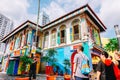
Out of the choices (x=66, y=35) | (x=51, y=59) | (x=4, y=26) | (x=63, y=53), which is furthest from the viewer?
(x=4, y=26)

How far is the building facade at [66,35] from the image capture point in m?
13.2

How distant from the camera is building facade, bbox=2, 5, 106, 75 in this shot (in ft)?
43.2

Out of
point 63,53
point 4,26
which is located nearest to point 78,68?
point 63,53

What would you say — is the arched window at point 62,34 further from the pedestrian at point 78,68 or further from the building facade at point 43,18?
the building facade at point 43,18

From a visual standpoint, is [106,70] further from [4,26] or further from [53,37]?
[4,26]

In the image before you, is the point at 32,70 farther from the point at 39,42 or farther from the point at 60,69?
the point at 39,42

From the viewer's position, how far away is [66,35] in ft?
48.5

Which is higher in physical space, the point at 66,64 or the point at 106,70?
the point at 66,64

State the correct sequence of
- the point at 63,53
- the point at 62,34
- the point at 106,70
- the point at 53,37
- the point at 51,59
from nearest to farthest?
1. the point at 106,70
2. the point at 63,53
3. the point at 51,59
4. the point at 62,34
5. the point at 53,37

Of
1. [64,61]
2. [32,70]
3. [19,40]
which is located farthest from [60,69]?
[19,40]

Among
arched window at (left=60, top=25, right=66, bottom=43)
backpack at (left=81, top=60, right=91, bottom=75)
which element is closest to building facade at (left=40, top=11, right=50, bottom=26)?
arched window at (left=60, top=25, right=66, bottom=43)

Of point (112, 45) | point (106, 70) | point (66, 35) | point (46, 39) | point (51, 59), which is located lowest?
point (106, 70)

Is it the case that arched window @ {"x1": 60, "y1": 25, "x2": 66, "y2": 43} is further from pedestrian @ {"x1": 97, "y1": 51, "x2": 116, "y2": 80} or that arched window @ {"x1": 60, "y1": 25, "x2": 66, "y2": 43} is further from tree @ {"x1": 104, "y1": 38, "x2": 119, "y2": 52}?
pedestrian @ {"x1": 97, "y1": 51, "x2": 116, "y2": 80}

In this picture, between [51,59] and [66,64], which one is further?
[51,59]
